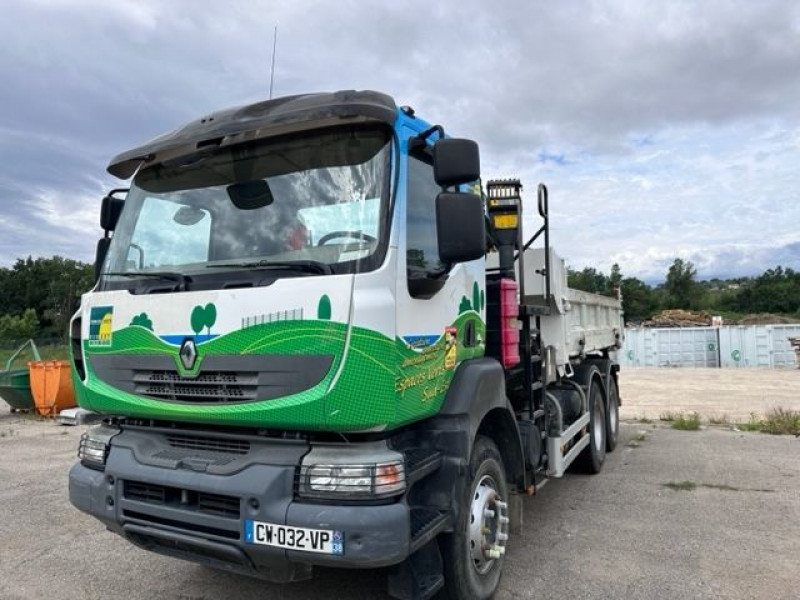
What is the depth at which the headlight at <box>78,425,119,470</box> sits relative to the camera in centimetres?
345

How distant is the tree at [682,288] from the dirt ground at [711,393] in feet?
183

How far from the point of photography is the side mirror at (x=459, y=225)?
118 inches

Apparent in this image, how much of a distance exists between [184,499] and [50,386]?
36.0 feet

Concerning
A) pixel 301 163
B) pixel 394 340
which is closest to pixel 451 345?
pixel 394 340

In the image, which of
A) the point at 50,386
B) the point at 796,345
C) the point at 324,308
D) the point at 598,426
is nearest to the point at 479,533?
the point at 324,308

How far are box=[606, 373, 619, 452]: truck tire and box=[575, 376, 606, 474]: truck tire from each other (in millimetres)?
258

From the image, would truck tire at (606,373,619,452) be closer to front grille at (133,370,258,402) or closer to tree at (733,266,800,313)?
front grille at (133,370,258,402)

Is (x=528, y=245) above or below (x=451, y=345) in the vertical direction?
above

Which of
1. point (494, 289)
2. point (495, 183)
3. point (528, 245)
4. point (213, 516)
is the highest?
point (495, 183)

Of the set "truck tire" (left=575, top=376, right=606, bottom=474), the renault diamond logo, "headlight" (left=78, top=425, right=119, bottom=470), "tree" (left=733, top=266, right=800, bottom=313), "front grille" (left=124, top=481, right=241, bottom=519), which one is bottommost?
"truck tire" (left=575, top=376, right=606, bottom=474)

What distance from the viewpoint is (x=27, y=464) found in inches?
306

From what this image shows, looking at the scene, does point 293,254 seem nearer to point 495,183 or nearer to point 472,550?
point 472,550

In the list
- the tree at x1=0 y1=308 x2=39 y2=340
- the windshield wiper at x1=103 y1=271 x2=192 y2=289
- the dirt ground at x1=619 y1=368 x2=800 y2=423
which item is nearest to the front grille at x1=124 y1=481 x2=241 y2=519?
the windshield wiper at x1=103 y1=271 x2=192 y2=289

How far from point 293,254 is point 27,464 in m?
6.73
